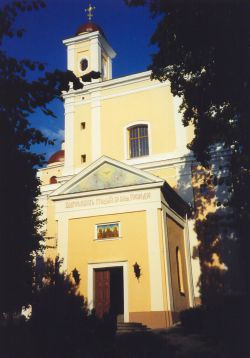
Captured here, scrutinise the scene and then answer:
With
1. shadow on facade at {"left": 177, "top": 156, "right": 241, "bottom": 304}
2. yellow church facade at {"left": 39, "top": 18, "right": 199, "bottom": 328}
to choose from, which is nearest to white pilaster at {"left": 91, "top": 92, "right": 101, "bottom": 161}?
yellow church facade at {"left": 39, "top": 18, "right": 199, "bottom": 328}

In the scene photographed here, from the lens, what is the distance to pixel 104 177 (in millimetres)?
18047

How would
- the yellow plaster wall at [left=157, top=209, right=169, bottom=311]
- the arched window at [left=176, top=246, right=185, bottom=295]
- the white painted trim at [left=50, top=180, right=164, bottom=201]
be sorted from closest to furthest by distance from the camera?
1. the yellow plaster wall at [left=157, top=209, right=169, bottom=311]
2. the white painted trim at [left=50, top=180, right=164, bottom=201]
3. the arched window at [left=176, top=246, right=185, bottom=295]

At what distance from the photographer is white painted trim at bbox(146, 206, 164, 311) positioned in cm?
1554

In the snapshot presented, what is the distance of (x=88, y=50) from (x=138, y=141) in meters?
8.35

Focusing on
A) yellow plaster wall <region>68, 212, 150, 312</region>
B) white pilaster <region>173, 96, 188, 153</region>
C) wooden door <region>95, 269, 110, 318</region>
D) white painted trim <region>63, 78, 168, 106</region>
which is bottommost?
wooden door <region>95, 269, 110, 318</region>

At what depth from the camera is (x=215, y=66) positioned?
485 inches

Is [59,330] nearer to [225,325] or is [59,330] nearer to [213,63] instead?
[225,325]

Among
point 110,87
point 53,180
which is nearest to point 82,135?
point 110,87

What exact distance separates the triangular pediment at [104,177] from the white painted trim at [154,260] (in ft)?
5.39

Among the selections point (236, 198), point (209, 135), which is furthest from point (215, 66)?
point (236, 198)

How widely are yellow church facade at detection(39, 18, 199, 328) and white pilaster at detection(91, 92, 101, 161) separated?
98 millimetres

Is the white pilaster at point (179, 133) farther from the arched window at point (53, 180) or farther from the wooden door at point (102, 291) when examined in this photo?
the arched window at point (53, 180)

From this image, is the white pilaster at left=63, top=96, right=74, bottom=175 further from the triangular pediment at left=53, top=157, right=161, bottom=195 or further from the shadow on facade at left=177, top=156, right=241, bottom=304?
the shadow on facade at left=177, top=156, right=241, bottom=304

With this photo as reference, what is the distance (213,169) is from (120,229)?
26.0 ft
